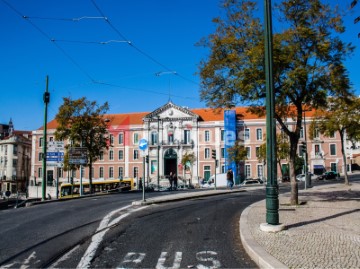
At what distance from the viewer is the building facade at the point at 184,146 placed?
70.4m

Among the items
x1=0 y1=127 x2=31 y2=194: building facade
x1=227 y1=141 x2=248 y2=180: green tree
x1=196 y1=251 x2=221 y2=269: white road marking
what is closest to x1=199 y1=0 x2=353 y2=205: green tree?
x1=196 y1=251 x2=221 y2=269: white road marking

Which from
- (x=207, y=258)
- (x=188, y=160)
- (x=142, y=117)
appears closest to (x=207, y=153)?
(x=188, y=160)

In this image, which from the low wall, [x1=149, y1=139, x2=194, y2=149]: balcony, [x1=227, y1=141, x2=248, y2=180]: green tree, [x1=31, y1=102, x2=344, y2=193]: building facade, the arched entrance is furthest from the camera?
the arched entrance

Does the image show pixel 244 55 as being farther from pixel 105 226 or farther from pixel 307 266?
pixel 307 266

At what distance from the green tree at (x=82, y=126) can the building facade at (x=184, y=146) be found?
32863mm

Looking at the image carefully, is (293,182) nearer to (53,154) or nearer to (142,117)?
(53,154)

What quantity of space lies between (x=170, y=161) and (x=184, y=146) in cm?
437

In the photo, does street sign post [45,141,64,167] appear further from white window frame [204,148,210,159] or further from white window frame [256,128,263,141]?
white window frame [256,128,263,141]

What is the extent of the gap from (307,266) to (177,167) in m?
68.6

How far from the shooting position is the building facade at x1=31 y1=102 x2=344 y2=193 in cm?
7038

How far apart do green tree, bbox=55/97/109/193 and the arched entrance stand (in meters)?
38.8

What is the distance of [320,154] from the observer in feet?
229

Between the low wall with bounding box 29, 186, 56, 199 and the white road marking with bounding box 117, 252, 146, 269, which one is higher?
the white road marking with bounding box 117, 252, 146, 269

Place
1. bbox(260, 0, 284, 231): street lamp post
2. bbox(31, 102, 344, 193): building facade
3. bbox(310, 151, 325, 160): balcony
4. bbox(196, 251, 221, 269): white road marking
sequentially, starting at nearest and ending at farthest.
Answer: bbox(196, 251, 221, 269): white road marking, bbox(260, 0, 284, 231): street lamp post, bbox(310, 151, 325, 160): balcony, bbox(31, 102, 344, 193): building facade
